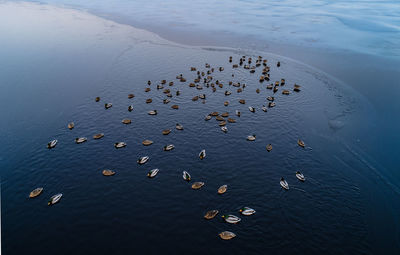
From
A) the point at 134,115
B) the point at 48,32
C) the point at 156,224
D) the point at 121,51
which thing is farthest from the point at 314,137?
the point at 48,32

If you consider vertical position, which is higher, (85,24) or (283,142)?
(85,24)

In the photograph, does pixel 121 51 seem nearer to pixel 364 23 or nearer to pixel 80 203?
pixel 80 203

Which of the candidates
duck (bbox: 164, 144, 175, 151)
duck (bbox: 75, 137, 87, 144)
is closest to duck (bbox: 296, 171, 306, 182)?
duck (bbox: 164, 144, 175, 151)

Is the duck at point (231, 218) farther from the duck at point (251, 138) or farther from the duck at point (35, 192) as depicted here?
the duck at point (35, 192)

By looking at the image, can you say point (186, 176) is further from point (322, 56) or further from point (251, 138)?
point (322, 56)

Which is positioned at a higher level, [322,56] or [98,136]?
[322,56]

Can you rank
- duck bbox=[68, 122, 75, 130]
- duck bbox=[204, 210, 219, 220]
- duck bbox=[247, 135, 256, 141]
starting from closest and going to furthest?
1. duck bbox=[204, 210, 219, 220]
2. duck bbox=[247, 135, 256, 141]
3. duck bbox=[68, 122, 75, 130]

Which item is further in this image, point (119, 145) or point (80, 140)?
point (80, 140)

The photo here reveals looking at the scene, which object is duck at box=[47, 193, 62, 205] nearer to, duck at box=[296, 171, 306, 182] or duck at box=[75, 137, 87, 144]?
duck at box=[75, 137, 87, 144]

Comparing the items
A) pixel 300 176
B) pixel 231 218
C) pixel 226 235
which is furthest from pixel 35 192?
pixel 300 176
